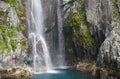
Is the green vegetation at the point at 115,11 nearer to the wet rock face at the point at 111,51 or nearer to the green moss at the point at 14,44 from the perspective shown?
the wet rock face at the point at 111,51

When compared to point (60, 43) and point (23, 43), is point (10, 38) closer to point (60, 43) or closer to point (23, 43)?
point (23, 43)

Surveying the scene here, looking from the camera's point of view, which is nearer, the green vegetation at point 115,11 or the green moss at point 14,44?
the green moss at point 14,44

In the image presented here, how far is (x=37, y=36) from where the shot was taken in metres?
46.8

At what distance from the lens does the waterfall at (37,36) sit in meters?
45.0

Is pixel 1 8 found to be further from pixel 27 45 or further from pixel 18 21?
pixel 27 45

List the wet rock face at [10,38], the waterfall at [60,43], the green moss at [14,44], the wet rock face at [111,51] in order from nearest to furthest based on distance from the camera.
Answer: the wet rock face at [111,51]
the wet rock face at [10,38]
the green moss at [14,44]
the waterfall at [60,43]

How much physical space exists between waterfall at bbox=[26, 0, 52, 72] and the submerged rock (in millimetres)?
5622

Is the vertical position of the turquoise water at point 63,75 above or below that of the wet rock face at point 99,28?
below

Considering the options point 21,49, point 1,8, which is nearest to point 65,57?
point 21,49

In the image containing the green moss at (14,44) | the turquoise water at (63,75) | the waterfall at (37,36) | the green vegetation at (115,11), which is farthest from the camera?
the waterfall at (37,36)

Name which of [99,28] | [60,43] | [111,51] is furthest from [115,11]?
[60,43]

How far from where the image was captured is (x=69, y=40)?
49.4 meters

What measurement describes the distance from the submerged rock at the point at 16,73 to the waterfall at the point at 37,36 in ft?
18.4

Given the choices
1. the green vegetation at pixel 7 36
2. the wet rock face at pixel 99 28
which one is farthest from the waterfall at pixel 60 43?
the green vegetation at pixel 7 36
